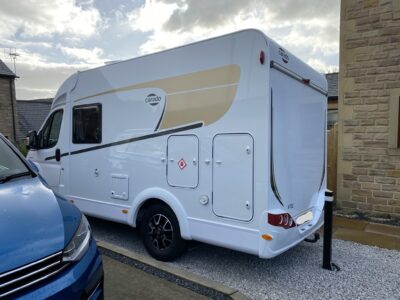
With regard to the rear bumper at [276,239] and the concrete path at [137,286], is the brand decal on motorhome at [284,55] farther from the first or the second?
the concrete path at [137,286]

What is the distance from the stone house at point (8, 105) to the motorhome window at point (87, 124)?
65.9ft

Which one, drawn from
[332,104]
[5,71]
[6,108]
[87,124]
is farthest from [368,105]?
[5,71]

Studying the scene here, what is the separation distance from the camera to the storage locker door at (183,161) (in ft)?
13.1

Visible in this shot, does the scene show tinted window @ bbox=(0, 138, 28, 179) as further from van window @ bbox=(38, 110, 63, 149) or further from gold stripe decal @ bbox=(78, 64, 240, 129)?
van window @ bbox=(38, 110, 63, 149)

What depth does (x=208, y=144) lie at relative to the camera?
12.7 ft

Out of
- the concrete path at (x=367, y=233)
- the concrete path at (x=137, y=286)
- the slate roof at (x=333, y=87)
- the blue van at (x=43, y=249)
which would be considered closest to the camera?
the blue van at (x=43, y=249)

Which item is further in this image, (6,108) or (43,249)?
(6,108)

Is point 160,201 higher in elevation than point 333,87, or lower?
→ lower

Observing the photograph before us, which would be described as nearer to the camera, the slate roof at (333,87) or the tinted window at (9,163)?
the tinted window at (9,163)

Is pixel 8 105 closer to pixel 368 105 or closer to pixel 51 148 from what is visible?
pixel 51 148

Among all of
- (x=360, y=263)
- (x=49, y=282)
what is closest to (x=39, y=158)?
(x=49, y=282)

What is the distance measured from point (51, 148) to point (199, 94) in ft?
11.0

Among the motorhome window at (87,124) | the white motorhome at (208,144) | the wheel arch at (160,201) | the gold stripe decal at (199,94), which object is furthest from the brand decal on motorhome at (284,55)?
the motorhome window at (87,124)

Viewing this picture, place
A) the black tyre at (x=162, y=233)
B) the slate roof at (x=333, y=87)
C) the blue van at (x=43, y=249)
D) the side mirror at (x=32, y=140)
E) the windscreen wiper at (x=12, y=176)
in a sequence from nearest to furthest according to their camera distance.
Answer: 1. the blue van at (x=43, y=249)
2. the windscreen wiper at (x=12, y=176)
3. the black tyre at (x=162, y=233)
4. the side mirror at (x=32, y=140)
5. the slate roof at (x=333, y=87)
